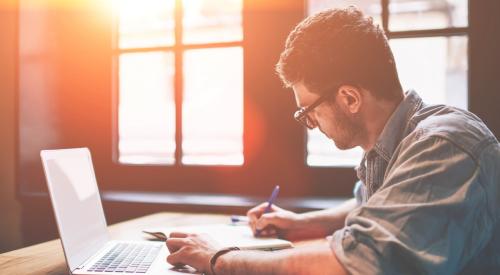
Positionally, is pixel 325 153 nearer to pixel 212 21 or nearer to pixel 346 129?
pixel 212 21

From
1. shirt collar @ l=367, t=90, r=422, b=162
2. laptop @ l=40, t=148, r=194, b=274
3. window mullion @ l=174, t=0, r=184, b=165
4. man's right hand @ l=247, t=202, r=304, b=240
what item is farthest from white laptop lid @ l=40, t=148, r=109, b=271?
window mullion @ l=174, t=0, r=184, b=165

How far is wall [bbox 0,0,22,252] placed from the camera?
2.41m

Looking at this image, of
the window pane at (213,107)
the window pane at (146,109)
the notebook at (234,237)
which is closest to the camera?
the notebook at (234,237)

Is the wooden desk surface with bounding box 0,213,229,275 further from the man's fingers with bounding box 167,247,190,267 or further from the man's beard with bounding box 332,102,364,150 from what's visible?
the man's beard with bounding box 332,102,364,150

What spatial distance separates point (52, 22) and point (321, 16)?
77.7 inches

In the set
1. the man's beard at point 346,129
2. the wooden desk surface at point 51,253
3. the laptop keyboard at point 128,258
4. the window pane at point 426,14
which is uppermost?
the window pane at point 426,14

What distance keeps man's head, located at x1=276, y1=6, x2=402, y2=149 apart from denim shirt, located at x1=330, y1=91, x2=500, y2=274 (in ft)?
0.68

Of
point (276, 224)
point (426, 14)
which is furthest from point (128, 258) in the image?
point (426, 14)

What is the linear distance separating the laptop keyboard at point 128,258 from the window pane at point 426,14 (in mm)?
1488

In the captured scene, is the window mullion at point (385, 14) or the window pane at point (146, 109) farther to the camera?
the window pane at point (146, 109)

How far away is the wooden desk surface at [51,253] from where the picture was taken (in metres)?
1.12

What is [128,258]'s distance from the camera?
3.78 ft

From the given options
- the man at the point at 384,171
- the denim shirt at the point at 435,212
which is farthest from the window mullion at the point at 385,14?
the denim shirt at the point at 435,212

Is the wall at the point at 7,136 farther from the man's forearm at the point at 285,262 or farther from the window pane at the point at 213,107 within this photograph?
the man's forearm at the point at 285,262
